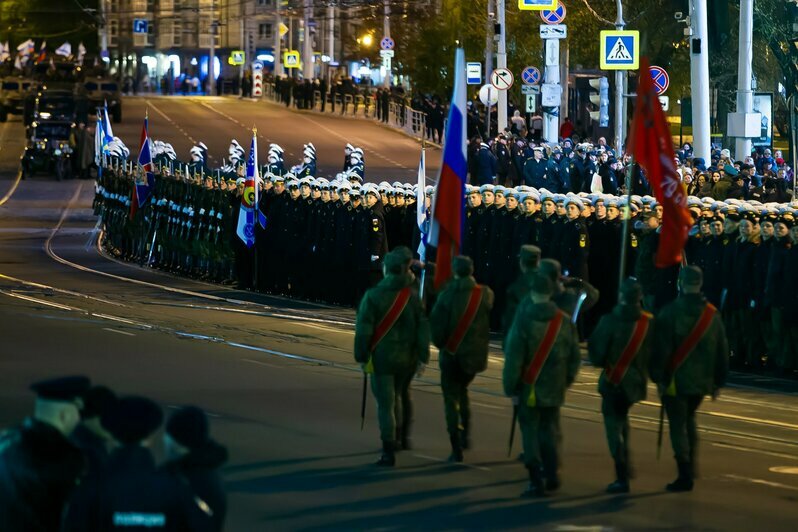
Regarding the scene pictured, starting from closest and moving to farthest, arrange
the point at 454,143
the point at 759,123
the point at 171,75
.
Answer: the point at 454,143 < the point at 759,123 < the point at 171,75

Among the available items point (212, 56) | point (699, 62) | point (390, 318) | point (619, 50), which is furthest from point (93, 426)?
point (212, 56)

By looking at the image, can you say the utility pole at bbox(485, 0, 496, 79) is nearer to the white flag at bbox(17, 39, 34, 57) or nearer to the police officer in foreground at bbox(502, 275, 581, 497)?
the white flag at bbox(17, 39, 34, 57)

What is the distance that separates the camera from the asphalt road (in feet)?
36.2

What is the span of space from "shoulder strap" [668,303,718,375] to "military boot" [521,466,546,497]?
3.78ft

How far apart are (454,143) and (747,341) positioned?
6056 mm

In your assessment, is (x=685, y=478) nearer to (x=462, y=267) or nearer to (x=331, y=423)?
(x=462, y=267)

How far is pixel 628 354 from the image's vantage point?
11.6 meters

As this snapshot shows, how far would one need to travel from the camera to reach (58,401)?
6488mm

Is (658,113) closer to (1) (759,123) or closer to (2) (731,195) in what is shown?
(2) (731,195)

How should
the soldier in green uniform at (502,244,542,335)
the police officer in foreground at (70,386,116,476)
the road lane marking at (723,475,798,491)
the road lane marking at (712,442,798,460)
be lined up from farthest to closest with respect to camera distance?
the road lane marking at (712,442,798,460)
the soldier in green uniform at (502,244,542,335)
the road lane marking at (723,475,798,491)
the police officer in foreground at (70,386,116,476)

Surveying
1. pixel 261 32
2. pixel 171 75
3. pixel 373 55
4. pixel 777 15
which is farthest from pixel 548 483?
pixel 261 32

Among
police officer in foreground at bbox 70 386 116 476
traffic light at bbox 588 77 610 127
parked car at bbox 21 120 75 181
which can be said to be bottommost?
police officer in foreground at bbox 70 386 116 476

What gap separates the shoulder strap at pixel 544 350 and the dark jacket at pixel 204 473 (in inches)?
208

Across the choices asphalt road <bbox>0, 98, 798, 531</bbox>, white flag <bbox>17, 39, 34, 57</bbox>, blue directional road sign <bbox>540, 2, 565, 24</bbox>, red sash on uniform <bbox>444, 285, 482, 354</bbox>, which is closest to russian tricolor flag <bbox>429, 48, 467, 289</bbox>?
red sash on uniform <bbox>444, 285, 482, 354</bbox>
